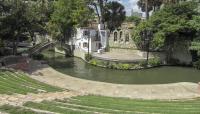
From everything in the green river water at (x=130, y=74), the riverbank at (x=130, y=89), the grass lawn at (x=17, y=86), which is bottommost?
the green river water at (x=130, y=74)

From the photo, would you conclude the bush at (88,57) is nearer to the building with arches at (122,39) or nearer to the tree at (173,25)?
the building with arches at (122,39)

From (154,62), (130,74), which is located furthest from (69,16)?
(130,74)

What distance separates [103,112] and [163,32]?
32202 millimetres

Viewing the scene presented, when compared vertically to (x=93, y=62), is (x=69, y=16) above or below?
above

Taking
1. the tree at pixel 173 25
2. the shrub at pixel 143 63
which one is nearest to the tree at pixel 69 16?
the tree at pixel 173 25

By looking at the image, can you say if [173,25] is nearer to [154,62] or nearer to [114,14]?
[154,62]

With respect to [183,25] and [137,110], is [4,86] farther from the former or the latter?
[183,25]

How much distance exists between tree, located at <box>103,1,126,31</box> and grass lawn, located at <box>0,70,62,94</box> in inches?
1362

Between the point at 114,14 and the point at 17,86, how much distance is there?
42030 millimetres

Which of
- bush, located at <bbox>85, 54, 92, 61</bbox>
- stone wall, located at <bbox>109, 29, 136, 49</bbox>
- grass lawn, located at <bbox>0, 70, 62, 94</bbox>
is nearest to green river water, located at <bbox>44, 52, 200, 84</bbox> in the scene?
bush, located at <bbox>85, 54, 92, 61</bbox>

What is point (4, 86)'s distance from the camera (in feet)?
89.5

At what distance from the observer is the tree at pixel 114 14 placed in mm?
66188

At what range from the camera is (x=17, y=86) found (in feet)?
91.4

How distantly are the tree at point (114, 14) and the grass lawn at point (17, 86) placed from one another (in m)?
34.6
